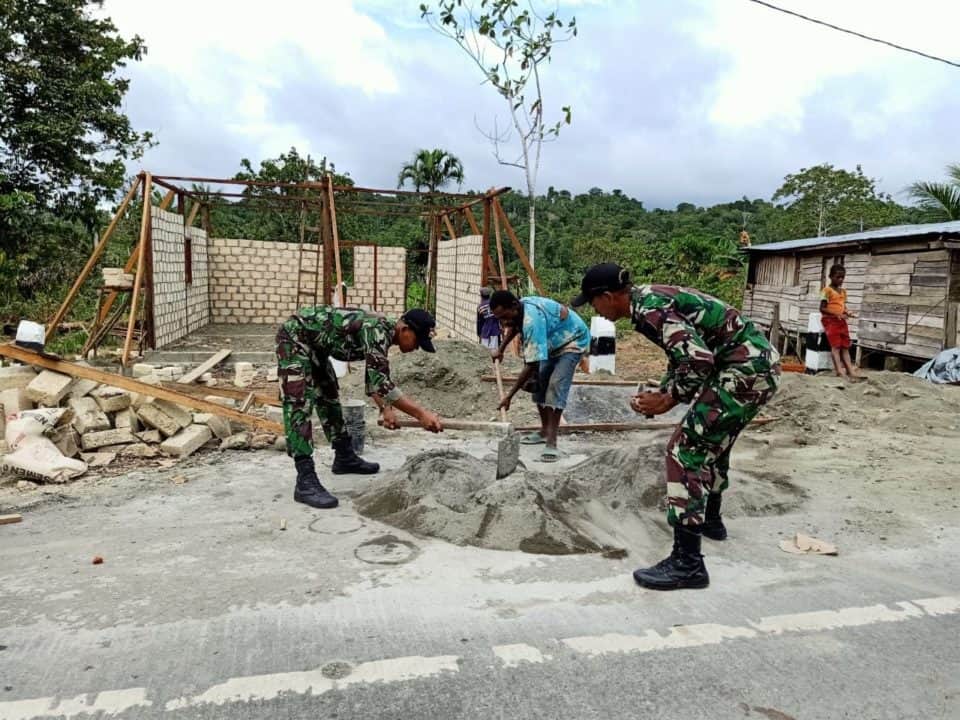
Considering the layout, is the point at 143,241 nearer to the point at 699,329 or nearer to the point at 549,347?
the point at 549,347

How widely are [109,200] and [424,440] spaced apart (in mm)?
14534

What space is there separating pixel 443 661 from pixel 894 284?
41.5 ft

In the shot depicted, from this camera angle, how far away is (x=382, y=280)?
Result: 58.2 feet

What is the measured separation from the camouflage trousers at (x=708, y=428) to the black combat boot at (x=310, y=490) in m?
2.11

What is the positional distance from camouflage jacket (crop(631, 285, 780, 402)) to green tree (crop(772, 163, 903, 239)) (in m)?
26.2

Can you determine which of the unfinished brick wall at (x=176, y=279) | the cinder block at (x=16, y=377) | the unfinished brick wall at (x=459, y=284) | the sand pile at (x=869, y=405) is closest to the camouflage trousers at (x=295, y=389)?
the cinder block at (x=16, y=377)

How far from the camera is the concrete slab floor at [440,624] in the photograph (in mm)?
2322

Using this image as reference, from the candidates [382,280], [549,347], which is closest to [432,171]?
[382,280]

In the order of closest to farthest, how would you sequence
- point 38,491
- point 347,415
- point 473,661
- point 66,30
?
point 473,661 < point 38,491 < point 347,415 < point 66,30

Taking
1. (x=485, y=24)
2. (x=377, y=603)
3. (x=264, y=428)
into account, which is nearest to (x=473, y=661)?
(x=377, y=603)

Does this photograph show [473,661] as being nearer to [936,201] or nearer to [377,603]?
[377,603]

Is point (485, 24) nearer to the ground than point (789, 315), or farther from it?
farther from it

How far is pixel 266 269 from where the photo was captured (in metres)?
16.3

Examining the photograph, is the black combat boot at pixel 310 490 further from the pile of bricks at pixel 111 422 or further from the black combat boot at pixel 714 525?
the black combat boot at pixel 714 525
